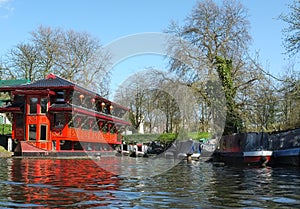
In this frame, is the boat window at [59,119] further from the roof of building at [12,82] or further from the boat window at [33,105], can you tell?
the roof of building at [12,82]

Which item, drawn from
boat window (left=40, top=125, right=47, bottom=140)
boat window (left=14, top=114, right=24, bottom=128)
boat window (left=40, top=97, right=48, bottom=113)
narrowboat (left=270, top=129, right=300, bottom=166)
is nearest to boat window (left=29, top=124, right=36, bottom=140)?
boat window (left=40, top=125, right=47, bottom=140)

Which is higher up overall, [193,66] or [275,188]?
[193,66]

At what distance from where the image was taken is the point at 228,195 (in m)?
10.2

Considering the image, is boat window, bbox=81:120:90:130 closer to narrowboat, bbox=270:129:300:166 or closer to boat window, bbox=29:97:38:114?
boat window, bbox=29:97:38:114

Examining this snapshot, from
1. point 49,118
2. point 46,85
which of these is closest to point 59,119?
point 49,118

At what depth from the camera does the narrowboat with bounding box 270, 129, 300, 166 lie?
2436 cm

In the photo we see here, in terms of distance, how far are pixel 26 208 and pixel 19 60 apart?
53.0 m

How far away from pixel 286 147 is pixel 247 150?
321 centimetres

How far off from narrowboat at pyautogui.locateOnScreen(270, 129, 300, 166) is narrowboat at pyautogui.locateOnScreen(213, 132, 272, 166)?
16.9 inches

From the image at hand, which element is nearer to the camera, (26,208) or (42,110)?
(26,208)

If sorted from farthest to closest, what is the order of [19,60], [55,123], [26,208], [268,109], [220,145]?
[19,60] → [55,123] → [220,145] → [268,109] → [26,208]

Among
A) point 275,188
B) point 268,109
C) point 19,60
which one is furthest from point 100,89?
point 275,188

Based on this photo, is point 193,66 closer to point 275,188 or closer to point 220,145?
point 220,145

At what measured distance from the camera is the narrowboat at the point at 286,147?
24.4 meters
